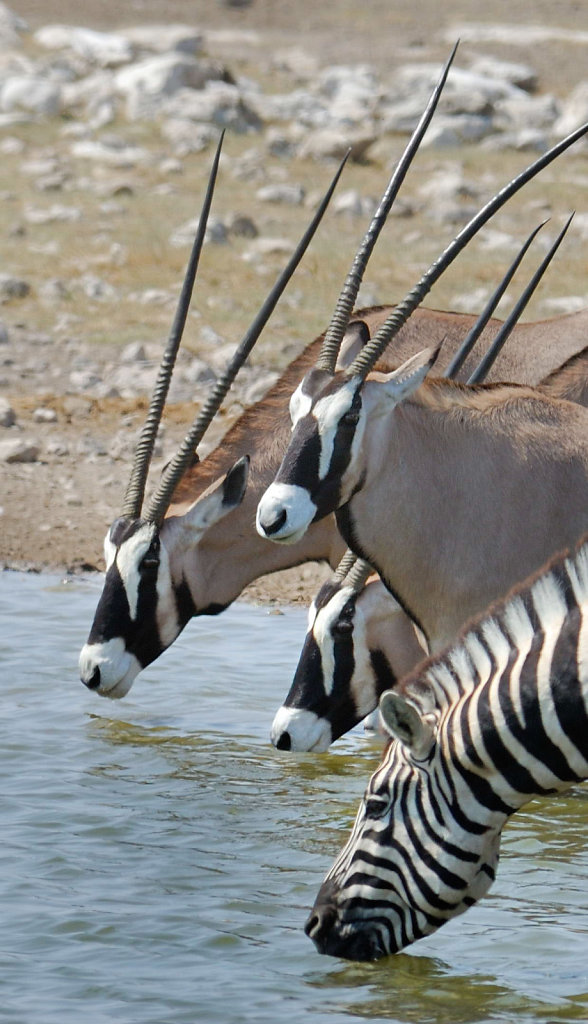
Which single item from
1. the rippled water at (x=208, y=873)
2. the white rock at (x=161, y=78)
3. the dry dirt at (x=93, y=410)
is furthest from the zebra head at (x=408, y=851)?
the white rock at (x=161, y=78)

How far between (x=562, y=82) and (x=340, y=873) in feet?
98.4

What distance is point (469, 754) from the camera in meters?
4.06

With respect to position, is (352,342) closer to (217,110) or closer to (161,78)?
(217,110)

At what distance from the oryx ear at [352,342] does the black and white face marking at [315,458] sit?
0.40 m

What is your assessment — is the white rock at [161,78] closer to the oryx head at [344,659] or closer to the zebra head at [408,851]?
the oryx head at [344,659]

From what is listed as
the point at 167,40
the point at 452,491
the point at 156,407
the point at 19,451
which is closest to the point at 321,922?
the point at 452,491

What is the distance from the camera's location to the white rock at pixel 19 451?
11.3m

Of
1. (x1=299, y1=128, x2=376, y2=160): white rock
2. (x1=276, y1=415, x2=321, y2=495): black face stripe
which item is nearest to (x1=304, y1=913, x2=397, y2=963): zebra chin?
(x1=276, y1=415, x2=321, y2=495): black face stripe

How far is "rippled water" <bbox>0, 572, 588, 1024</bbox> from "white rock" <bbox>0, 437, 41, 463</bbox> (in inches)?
103

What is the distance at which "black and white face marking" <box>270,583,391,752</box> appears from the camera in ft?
21.0

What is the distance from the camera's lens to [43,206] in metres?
19.1

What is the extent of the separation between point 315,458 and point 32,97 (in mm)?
20796

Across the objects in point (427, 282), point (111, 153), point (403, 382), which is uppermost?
point (111, 153)

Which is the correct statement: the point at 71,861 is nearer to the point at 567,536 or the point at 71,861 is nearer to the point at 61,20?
Result: the point at 567,536
